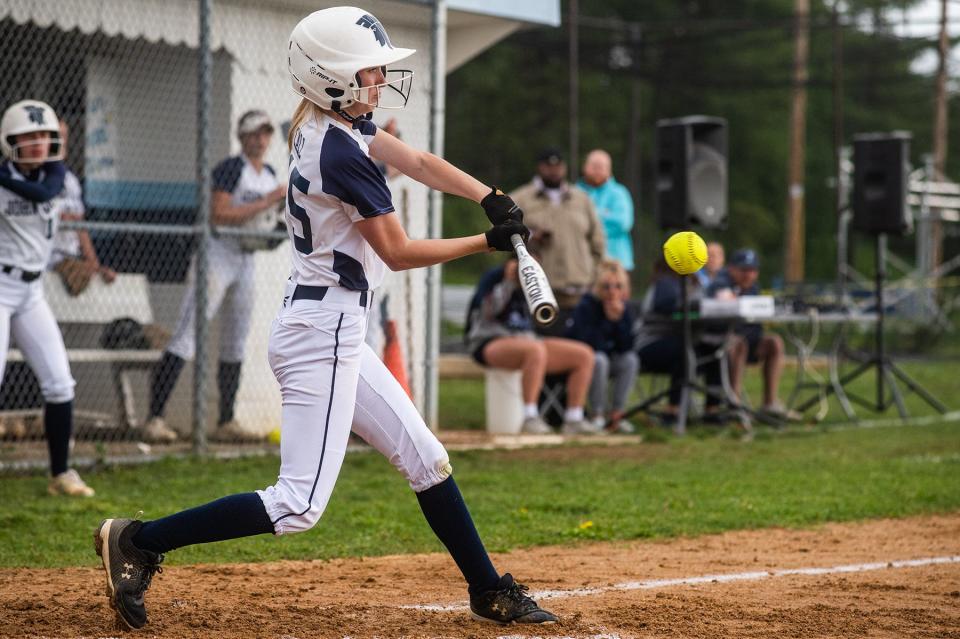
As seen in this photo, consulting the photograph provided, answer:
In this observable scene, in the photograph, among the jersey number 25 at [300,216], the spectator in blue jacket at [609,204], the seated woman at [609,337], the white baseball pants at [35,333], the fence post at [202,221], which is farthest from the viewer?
the spectator in blue jacket at [609,204]

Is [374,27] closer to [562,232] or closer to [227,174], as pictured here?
[227,174]

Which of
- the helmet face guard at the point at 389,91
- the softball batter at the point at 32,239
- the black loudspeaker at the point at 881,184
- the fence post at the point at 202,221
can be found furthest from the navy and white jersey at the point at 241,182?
the black loudspeaker at the point at 881,184

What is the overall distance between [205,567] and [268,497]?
1.65 m

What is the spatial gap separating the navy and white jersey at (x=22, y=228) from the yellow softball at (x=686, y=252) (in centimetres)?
412

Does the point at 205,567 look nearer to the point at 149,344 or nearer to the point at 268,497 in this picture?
the point at 268,497

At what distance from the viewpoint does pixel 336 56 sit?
170 inches

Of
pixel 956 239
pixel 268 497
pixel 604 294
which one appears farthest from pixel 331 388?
pixel 956 239

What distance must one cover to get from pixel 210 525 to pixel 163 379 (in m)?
5.34

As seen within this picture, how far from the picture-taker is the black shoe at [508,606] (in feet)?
15.4

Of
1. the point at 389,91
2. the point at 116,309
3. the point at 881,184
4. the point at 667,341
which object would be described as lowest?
the point at 667,341

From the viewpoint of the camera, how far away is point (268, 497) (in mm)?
4473

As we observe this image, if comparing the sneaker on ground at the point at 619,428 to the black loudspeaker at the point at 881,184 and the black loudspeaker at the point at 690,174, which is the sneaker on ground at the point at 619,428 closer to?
the black loudspeaker at the point at 690,174

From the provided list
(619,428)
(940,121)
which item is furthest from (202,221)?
(940,121)

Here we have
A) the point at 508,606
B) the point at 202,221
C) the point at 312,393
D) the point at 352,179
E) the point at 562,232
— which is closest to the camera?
the point at 352,179
